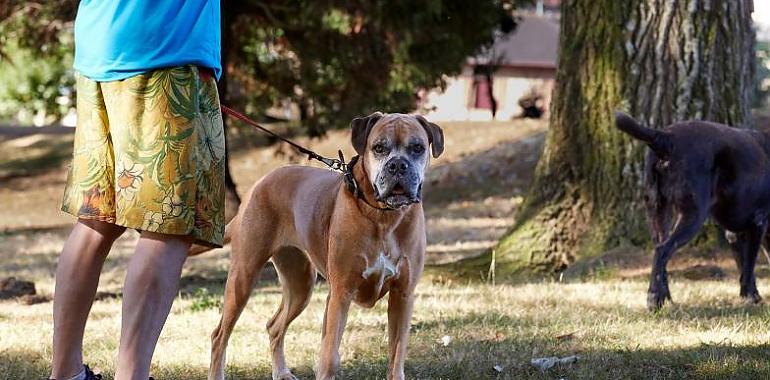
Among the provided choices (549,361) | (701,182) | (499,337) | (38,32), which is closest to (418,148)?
(549,361)

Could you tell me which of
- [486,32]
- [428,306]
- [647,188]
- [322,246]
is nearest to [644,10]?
[647,188]

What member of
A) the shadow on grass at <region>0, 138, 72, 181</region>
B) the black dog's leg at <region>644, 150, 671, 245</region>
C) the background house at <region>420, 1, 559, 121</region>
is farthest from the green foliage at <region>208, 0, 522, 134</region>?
the background house at <region>420, 1, 559, 121</region>

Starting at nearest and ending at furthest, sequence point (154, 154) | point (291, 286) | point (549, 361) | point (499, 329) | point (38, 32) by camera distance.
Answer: point (154, 154), point (549, 361), point (291, 286), point (499, 329), point (38, 32)

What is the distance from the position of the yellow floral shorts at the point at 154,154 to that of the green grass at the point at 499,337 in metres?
1.50

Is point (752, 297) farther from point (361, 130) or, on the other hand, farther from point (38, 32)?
point (38, 32)

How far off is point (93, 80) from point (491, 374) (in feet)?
7.29

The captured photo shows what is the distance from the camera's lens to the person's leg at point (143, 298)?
157 inches

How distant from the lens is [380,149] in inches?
184

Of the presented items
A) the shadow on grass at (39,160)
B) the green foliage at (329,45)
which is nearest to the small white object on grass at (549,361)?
the green foliage at (329,45)

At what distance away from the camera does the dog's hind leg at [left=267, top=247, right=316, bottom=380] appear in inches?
214

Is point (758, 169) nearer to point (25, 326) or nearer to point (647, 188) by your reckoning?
point (647, 188)

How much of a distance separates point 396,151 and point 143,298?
1.21 meters

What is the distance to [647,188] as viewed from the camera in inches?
277

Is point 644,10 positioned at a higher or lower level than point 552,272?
higher
